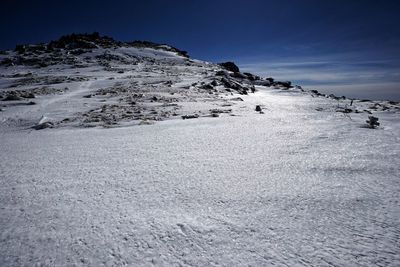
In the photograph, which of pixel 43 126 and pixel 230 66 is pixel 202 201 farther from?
pixel 230 66

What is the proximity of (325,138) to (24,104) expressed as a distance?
696cm

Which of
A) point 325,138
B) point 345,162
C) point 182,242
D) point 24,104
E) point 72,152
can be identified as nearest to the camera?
point 182,242

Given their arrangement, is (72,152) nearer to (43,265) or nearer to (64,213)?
(64,213)

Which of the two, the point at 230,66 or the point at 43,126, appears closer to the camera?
the point at 43,126

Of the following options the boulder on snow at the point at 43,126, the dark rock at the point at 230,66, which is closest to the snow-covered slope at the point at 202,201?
the boulder on snow at the point at 43,126

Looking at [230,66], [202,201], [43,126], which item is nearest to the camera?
[202,201]

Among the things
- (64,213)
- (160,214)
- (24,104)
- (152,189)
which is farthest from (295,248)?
(24,104)

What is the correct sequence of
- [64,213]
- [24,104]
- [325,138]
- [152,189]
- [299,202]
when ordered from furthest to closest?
[24,104]
[325,138]
[152,189]
[299,202]
[64,213]

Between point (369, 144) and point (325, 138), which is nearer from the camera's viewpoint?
point (369, 144)

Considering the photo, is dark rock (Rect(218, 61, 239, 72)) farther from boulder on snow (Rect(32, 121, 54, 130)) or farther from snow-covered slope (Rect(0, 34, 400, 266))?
snow-covered slope (Rect(0, 34, 400, 266))

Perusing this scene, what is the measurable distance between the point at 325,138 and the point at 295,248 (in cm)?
221

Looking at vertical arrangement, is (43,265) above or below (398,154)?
Result: below

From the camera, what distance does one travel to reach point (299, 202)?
1413mm

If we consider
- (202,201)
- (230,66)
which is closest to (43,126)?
(202,201)
